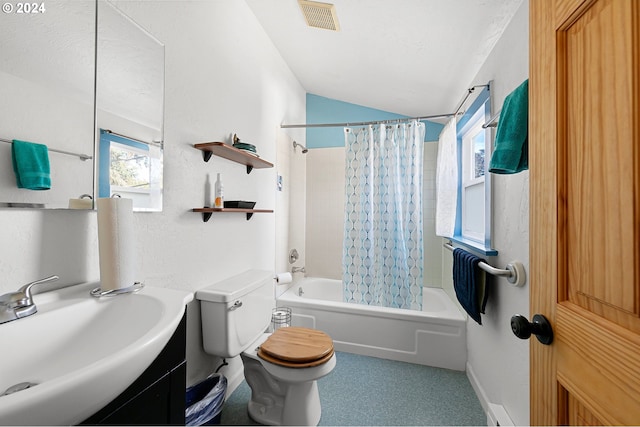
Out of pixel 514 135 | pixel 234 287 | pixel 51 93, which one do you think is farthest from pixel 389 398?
pixel 51 93

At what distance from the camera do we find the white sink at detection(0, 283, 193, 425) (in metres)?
0.38

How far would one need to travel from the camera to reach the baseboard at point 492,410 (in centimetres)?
126

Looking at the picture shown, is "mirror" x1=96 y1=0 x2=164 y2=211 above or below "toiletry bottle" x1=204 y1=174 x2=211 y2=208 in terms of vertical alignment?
above

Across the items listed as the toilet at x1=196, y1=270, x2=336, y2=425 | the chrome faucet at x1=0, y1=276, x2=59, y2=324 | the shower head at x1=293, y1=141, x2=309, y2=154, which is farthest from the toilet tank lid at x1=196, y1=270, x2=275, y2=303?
the shower head at x1=293, y1=141, x2=309, y2=154

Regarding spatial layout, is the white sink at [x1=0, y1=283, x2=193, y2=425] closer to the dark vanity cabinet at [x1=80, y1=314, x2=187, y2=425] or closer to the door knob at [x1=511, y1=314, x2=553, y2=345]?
the dark vanity cabinet at [x1=80, y1=314, x2=187, y2=425]

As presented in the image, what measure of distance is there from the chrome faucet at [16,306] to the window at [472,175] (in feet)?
6.15

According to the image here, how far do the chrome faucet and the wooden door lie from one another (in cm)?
120

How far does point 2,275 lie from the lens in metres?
0.71

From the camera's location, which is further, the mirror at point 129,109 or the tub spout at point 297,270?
the tub spout at point 297,270

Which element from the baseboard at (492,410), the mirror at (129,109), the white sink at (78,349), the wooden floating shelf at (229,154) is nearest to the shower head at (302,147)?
the wooden floating shelf at (229,154)

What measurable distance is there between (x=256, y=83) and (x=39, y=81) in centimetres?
140

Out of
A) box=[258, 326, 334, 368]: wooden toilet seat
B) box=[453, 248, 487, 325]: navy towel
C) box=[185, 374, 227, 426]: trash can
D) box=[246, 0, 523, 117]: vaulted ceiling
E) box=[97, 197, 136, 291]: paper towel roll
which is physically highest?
box=[246, 0, 523, 117]: vaulted ceiling

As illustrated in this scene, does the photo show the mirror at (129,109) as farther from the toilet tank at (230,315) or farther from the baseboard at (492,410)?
the baseboard at (492,410)

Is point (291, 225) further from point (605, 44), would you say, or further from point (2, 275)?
point (605, 44)
